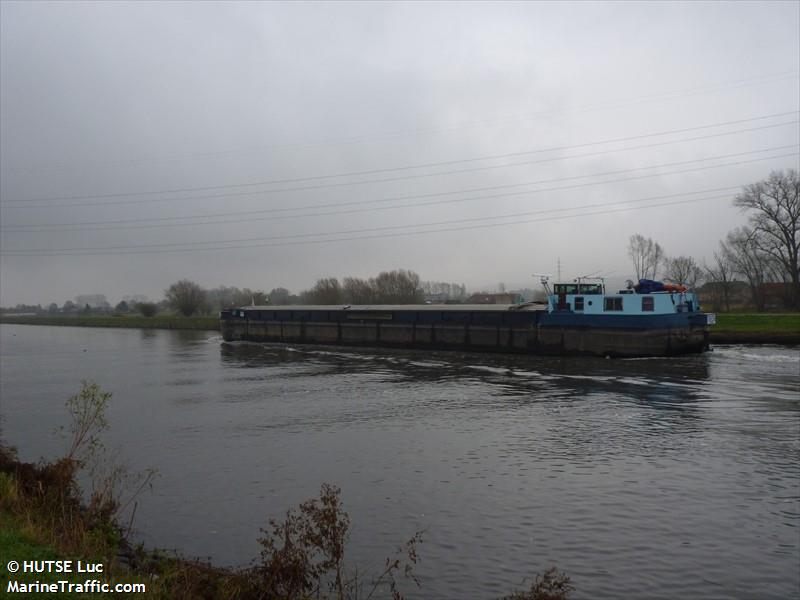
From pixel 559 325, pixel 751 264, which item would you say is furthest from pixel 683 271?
pixel 559 325

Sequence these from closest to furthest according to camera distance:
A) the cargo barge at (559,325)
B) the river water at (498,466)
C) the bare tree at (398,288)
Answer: the river water at (498,466), the cargo barge at (559,325), the bare tree at (398,288)

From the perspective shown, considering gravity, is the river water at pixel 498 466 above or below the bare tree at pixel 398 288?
below

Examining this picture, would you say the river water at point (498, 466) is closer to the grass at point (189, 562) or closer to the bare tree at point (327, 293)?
the grass at point (189, 562)

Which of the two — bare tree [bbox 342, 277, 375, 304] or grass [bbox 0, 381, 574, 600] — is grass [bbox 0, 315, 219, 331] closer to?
bare tree [bbox 342, 277, 375, 304]

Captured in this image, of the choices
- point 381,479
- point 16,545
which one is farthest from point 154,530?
point 381,479

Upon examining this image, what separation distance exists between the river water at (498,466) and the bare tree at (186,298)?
70.7m

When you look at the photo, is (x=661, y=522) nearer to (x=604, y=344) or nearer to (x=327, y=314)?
(x=604, y=344)

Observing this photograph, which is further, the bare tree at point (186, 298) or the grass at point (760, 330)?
the bare tree at point (186, 298)

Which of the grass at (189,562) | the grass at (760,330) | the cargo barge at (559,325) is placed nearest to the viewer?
the grass at (189,562)

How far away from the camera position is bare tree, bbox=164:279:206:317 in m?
98.4

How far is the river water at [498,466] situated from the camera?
897 centimetres

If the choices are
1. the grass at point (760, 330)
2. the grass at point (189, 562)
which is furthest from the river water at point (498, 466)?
the grass at point (760, 330)

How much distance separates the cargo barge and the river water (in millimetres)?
3834

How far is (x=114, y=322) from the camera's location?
101 metres
